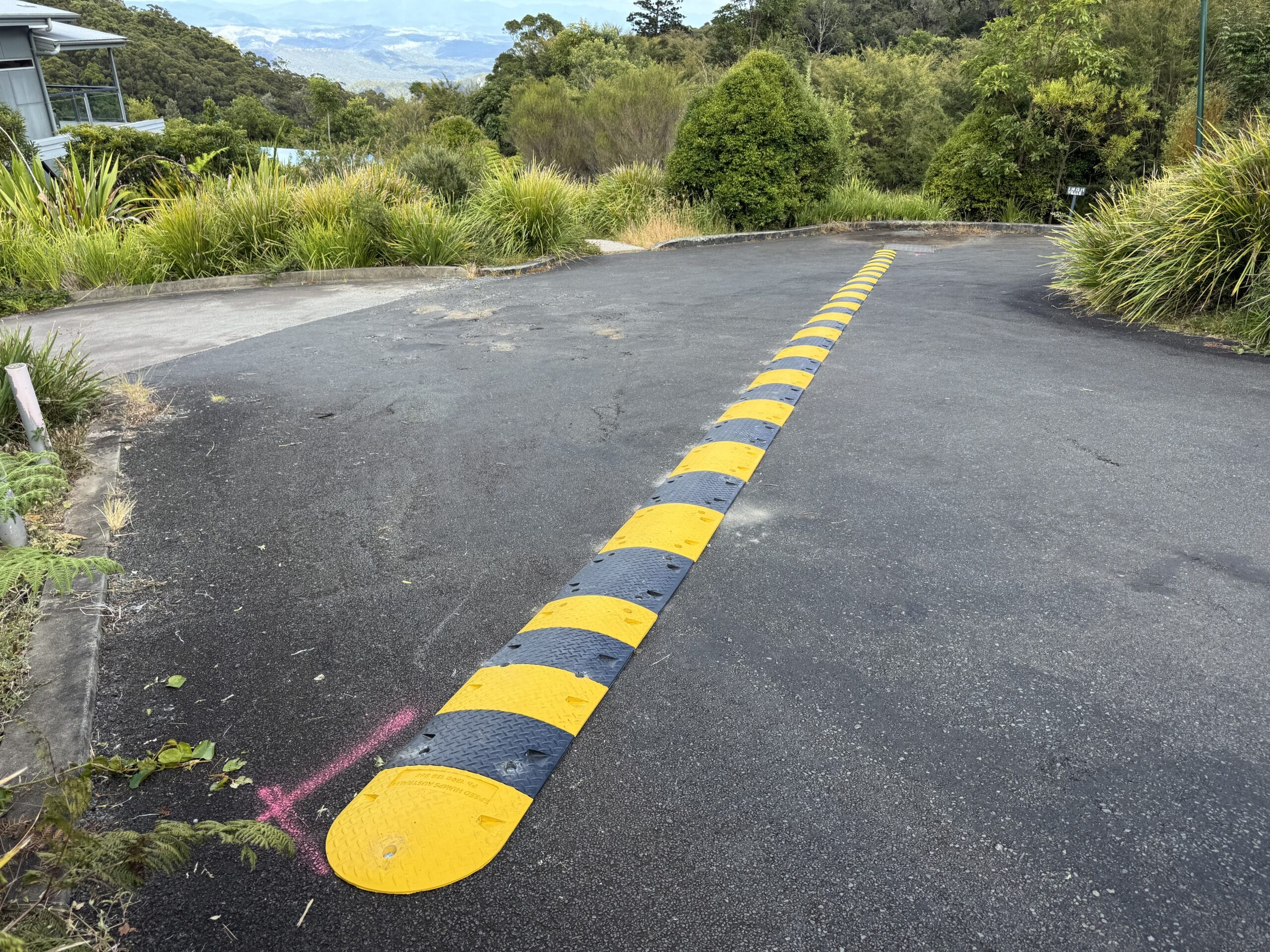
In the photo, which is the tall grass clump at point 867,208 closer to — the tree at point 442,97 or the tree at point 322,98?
the tree at point 322,98

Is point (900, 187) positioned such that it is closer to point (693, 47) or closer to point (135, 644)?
point (693, 47)

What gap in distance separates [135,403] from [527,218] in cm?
688

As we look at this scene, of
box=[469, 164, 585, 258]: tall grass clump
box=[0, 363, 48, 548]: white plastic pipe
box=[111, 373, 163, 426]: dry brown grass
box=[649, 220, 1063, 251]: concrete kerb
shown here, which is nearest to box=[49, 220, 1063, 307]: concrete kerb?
box=[469, 164, 585, 258]: tall grass clump

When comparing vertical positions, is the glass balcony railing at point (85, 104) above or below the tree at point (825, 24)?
below

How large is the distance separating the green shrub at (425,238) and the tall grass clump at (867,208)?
22.4 ft

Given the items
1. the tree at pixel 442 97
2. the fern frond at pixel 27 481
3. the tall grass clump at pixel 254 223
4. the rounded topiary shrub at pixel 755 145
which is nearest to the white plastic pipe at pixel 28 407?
the fern frond at pixel 27 481

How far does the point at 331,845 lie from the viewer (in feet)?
6.28

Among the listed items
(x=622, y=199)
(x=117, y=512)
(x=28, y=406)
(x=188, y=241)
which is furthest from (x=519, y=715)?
(x=622, y=199)

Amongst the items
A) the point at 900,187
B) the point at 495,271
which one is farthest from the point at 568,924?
the point at 900,187

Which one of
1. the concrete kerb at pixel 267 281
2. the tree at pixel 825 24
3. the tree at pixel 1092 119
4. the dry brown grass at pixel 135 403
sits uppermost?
the tree at pixel 825 24

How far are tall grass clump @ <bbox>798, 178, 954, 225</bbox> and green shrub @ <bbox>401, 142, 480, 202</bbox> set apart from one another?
5754 millimetres

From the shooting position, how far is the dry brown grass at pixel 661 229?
13.0 metres

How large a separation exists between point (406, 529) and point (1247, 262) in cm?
674

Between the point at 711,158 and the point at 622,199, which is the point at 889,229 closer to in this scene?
the point at 711,158
